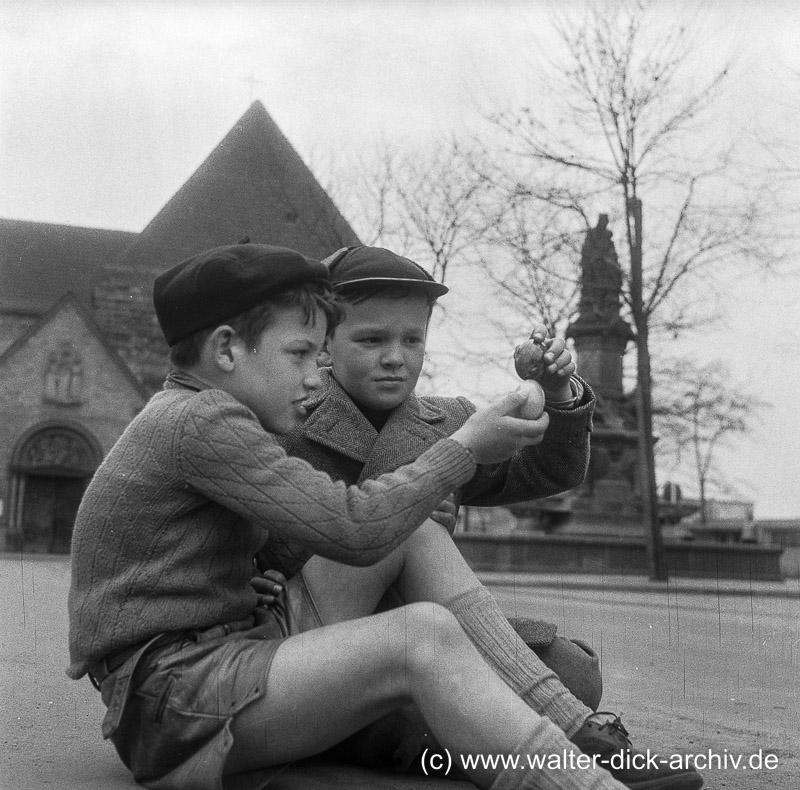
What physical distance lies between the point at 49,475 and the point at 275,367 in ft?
103

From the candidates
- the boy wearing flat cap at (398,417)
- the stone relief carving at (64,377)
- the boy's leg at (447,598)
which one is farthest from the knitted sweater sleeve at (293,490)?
the stone relief carving at (64,377)

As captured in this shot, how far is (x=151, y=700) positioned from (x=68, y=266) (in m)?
39.9

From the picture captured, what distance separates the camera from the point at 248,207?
27312mm

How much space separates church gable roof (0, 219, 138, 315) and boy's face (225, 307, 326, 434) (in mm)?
34896

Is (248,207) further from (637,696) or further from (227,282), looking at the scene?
(227,282)

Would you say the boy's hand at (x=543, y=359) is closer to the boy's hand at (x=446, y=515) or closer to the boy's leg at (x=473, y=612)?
the boy's hand at (x=446, y=515)

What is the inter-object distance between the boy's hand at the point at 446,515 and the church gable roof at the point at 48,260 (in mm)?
34755

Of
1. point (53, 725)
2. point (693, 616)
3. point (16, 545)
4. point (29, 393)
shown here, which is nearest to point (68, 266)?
point (29, 393)

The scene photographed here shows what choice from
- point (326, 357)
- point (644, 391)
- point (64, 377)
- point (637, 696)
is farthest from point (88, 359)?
point (326, 357)

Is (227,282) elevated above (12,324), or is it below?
below

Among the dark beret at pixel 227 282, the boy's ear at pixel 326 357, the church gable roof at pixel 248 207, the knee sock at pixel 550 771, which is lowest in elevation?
the knee sock at pixel 550 771

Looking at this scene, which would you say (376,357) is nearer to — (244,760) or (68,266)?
(244,760)

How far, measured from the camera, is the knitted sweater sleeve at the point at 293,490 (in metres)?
1.92

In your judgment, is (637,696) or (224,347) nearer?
(224,347)
